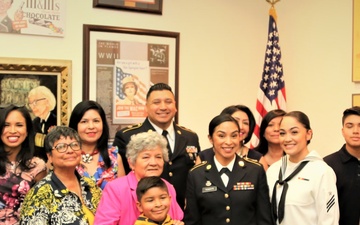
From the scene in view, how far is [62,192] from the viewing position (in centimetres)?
222

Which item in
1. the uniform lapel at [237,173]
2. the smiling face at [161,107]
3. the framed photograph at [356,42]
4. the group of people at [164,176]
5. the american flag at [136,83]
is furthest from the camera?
the american flag at [136,83]

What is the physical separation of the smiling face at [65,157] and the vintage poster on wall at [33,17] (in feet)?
5.34

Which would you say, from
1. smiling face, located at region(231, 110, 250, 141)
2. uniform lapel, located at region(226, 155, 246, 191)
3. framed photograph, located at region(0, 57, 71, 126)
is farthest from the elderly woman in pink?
framed photograph, located at region(0, 57, 71, 126)

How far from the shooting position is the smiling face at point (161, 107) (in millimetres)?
2811

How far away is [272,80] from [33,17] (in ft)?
7.54

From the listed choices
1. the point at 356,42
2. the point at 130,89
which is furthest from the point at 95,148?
the point at 356,42

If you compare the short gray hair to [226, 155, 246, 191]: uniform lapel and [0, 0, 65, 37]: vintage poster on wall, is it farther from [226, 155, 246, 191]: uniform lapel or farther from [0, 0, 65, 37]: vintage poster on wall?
[0, 0, 65, 37]: vintage poster on wall

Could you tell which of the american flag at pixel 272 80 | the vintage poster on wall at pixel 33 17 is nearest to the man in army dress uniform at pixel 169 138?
the vintage poster on wall at pixel 33 17

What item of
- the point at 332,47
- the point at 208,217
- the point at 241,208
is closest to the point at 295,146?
the point at 241,208

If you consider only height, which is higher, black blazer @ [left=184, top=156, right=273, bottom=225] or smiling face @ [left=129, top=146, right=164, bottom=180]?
smiling face @ [left=129, top=146, right=164, bottom=180]

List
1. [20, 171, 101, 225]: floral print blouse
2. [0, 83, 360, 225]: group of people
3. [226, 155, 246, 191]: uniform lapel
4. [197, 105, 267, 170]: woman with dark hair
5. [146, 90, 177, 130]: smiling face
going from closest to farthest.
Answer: [20, 171, 101, 225]: floral print blouse < [0, 83, 360, 225]: group of people < [226, 155, 246, 191]: uniform lapel < [146, 90, 177, 130]: smiling face < [197, 105, 267, 170]: woman with dark hair

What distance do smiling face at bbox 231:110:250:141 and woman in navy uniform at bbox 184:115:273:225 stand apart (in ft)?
1.93

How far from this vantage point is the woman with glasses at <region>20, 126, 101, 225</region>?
2131 mm

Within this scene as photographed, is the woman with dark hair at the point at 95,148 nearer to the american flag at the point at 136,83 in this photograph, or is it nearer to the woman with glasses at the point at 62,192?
the woman with glasses at the point at 62,192
